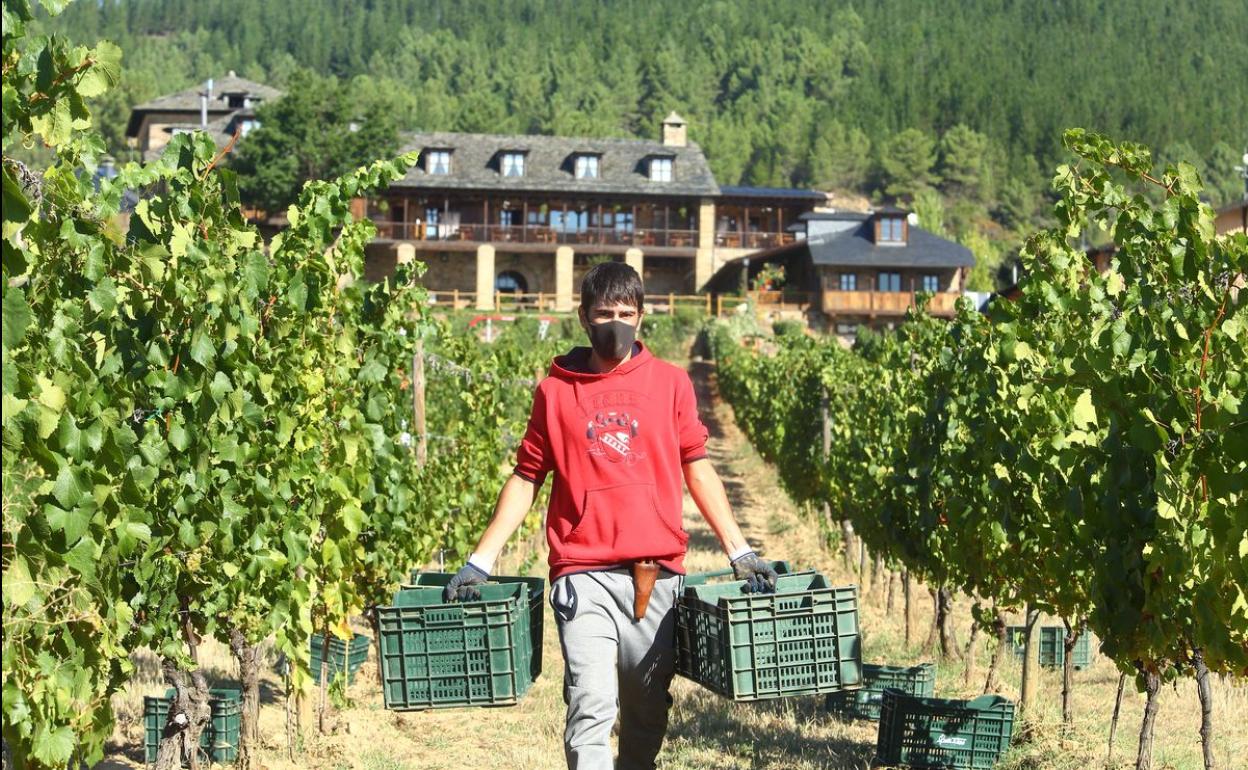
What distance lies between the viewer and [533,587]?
5.12 meters

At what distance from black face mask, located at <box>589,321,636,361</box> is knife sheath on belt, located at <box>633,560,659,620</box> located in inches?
24.3

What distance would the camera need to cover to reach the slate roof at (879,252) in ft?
156

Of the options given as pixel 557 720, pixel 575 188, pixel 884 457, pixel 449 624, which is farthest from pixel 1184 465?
pixel 575 188

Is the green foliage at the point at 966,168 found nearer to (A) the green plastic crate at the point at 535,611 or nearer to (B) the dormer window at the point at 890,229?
(B) the dormer window at the point at 890,229

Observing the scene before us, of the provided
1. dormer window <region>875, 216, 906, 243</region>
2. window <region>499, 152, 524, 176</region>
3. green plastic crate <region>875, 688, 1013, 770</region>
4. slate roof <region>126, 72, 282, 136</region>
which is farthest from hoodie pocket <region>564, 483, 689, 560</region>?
slate roof <region>126, 72, 282, 136</region>

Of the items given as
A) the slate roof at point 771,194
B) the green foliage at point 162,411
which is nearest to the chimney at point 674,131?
the slate roof at point 771,194

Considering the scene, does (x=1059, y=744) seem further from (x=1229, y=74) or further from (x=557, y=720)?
(x=1229, y=74)

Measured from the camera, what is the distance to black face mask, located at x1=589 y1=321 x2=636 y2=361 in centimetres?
444

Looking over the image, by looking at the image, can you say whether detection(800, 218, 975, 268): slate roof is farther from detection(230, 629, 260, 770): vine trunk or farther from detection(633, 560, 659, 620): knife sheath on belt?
detection(633, 560, 659, 620): knife sheath on belt

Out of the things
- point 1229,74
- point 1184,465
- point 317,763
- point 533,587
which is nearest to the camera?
point 1184,465

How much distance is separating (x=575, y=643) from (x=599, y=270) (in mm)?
1099

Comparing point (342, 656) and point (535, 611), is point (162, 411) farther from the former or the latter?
point (342, 656)

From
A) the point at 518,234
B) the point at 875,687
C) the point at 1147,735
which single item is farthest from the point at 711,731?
the point at 518,234

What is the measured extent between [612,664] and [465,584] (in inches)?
19.4
